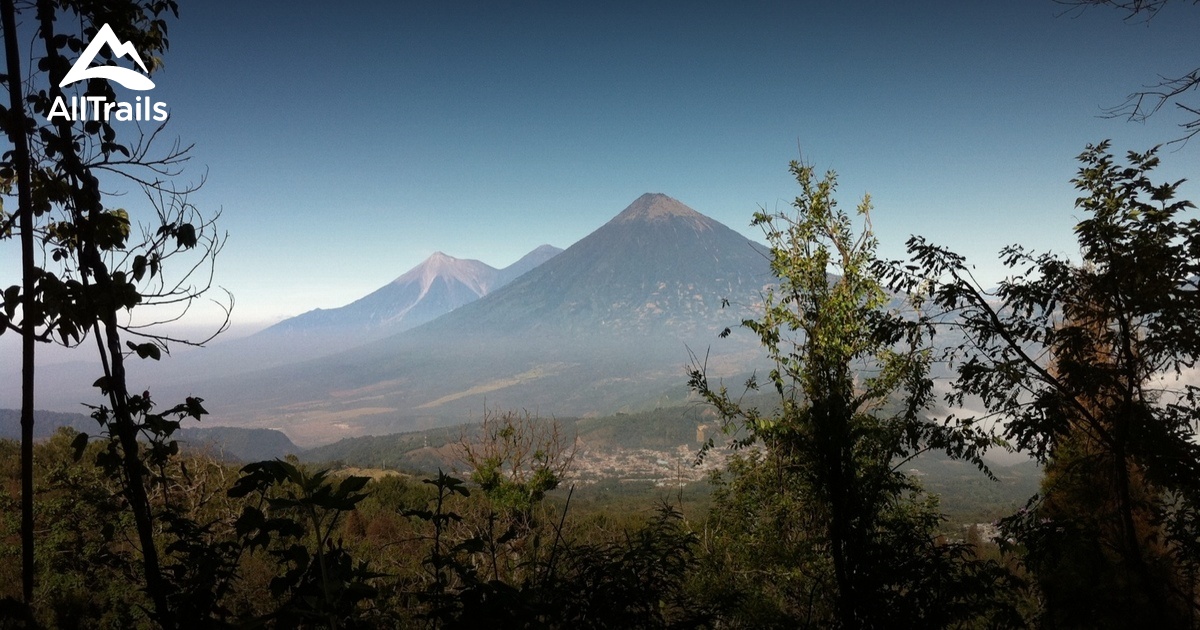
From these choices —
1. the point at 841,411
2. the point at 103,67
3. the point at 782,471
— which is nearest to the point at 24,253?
the point at 103,67

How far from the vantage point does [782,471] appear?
8586mm

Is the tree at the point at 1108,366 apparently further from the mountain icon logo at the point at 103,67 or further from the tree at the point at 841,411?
the mountain icon logo at the point at 103,67

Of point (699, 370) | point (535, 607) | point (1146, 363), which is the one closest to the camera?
point (535, 607)

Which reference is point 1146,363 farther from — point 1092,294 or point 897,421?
point 897,421

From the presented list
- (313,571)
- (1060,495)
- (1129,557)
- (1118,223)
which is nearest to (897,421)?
(1129,557)

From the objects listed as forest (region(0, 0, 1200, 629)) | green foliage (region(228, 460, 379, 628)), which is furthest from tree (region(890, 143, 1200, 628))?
green foliage (region(228, 460, 379, 628))

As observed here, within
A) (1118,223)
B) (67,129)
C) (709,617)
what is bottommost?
(709,617)

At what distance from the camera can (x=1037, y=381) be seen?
15.0 feet

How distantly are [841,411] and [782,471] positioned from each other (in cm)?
294

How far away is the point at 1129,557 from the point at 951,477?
157 m

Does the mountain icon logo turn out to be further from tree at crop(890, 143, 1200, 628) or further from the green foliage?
tree at crop(890, 143, 1200, 628)

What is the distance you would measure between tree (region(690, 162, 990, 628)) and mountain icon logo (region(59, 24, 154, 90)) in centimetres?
579

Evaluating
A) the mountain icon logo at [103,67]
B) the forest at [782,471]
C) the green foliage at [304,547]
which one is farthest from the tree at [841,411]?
the mountain icon logo at [103,67]

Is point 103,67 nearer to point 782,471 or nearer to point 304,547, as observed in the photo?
point 304,547
